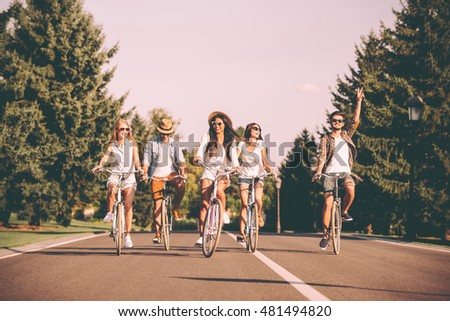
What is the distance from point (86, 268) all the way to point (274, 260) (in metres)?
3.08

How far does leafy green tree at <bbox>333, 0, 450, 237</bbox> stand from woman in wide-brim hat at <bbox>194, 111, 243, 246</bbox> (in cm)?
2335

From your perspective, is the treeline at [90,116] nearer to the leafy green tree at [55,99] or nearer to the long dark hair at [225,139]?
the leafy green tree at [55,99]

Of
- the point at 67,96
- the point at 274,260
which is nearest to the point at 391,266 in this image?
the point at 274,260

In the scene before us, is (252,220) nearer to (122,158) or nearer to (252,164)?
(252,164)

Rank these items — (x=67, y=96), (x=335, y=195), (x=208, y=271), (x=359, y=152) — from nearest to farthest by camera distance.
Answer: (x=208, y=271) < (x=335, y=195) < (x=67, y=96) < (x=359, y=152)

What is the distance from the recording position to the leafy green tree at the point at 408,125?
108 feet

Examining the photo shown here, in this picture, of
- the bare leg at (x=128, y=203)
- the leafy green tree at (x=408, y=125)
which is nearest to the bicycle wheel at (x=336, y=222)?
the bare leg at (x=128, y=203)

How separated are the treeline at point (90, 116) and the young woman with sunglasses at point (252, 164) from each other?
17.1 metres

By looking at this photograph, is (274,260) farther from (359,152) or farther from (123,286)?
(359,152)

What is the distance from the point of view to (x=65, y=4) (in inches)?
1227

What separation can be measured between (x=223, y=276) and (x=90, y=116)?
24440mm

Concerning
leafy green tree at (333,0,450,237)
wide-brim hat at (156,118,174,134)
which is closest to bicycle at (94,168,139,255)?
wide-brim hat at (156,118,174,134)

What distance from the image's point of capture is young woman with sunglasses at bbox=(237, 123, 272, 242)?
1097 cm
